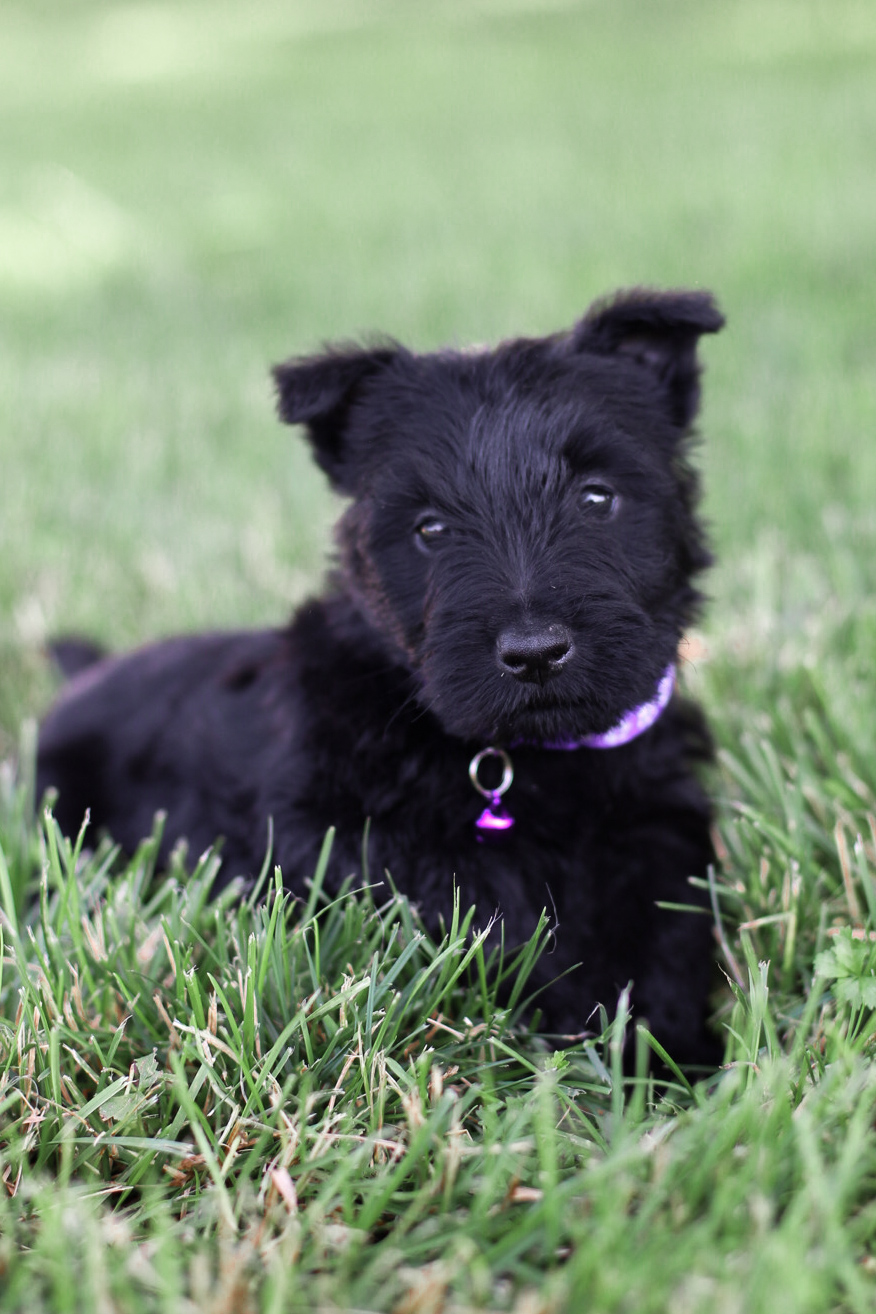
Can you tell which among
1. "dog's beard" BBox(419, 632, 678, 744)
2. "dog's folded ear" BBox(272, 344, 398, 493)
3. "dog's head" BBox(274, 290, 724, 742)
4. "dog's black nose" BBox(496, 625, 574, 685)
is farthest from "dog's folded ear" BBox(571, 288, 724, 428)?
"dog's black nose" BBox(496, 625, 574, 685)

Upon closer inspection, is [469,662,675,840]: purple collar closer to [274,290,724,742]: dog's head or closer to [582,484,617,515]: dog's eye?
[274,290,724,742]: dog's head

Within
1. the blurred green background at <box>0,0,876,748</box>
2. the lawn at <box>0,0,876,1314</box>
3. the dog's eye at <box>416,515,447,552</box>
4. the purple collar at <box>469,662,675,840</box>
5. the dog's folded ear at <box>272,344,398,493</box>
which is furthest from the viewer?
the blurred green background at <box>0,0,876,748</box>

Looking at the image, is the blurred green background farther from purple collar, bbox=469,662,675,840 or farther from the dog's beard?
the dog's beard

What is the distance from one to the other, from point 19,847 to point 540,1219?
1915 mm

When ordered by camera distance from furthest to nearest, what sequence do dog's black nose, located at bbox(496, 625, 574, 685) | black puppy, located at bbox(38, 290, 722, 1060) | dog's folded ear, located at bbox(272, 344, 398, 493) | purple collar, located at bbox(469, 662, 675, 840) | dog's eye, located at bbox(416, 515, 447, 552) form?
dog's folded ear, located at bbox(272, 344, 398, 493) < dog's eye, located at bbox(416, 515, 447, 552) < purple collar, located at bbox(469, 662, 675, 840) < black puppy, located at bbox(38, 290, 722, 1060) < dog's black nose, located at bbox(496, 625, 574, 685)

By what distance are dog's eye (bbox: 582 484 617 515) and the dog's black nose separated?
0.50m

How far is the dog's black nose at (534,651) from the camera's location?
7.06 ft

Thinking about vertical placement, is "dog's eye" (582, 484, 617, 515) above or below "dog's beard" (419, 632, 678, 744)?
above

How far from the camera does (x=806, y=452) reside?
17.9ft

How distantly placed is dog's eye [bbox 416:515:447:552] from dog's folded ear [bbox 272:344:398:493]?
0.36 m

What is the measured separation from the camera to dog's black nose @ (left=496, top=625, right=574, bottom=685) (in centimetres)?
215

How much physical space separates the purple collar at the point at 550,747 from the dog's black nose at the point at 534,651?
338 millimetres

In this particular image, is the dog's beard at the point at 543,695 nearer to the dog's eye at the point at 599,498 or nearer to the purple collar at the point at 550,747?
the purple collar at the point at 550,747

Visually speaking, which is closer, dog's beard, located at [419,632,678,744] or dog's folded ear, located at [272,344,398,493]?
dog's beard, located at [419,632,678,744]
